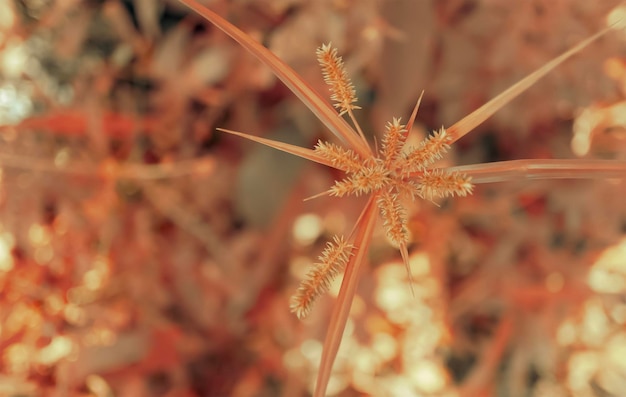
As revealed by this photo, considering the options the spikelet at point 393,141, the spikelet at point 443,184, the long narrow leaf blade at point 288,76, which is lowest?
the spikelet at point 443,184

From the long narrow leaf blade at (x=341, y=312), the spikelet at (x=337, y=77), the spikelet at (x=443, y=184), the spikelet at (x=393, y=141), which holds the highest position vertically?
the spikelet at (x=337, y=77)

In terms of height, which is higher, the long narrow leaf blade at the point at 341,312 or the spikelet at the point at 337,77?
the spikelet at the point at 337,77

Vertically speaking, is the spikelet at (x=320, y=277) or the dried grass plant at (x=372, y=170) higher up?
the dried grass plant at (x=372, y=170)

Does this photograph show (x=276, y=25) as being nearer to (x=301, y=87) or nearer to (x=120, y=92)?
(x=120, y=92)

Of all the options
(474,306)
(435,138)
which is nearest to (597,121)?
(474,306)

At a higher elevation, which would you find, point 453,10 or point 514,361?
point 453,10
